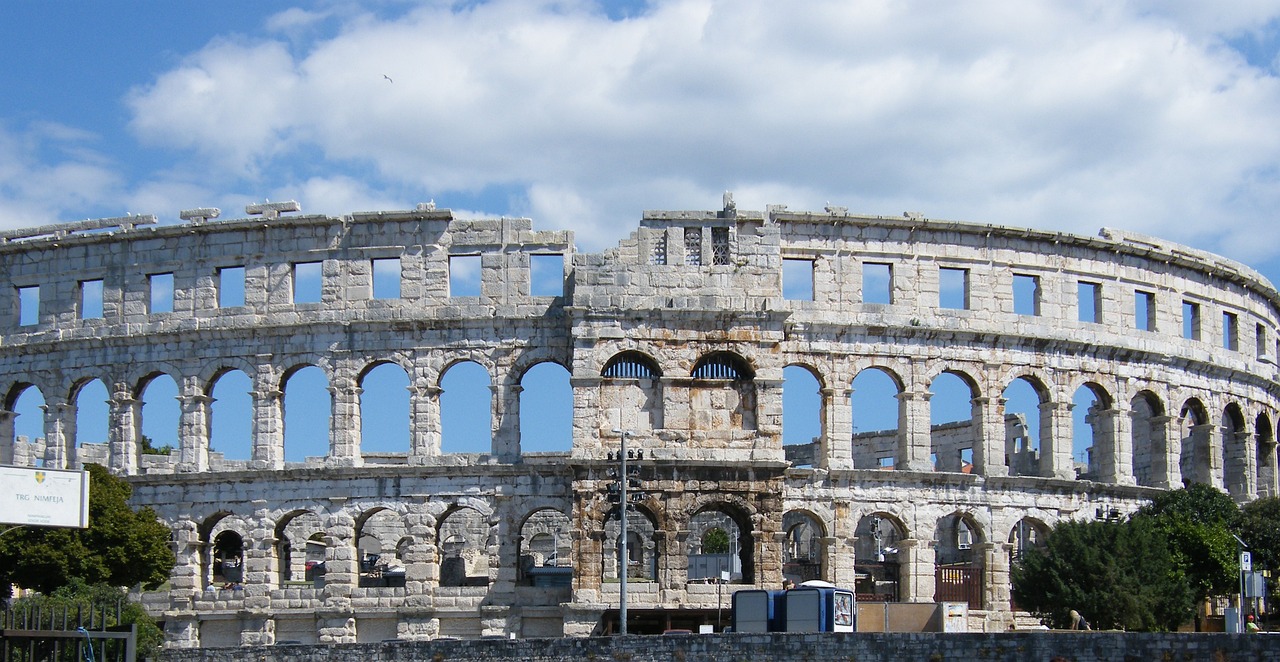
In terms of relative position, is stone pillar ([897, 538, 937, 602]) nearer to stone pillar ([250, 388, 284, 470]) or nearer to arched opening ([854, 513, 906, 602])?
arched opening ([854, 513, 906, 602])

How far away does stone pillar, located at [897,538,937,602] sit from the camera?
4725 cm

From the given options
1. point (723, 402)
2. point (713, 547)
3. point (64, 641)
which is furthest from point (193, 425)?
point (713, 547)

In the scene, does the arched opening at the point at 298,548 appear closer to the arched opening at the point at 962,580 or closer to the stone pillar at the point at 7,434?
the stone pillar at the point at 7,434

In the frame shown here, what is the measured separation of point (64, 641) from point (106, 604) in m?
8.71

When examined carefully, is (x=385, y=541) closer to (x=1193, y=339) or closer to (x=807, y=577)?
(x=807, y=577)

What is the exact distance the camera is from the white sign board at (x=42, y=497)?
2997cm

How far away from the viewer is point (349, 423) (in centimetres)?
4728

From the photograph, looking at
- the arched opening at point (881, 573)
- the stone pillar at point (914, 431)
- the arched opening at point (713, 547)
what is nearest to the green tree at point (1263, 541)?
the stone pillar at point (914, 431)

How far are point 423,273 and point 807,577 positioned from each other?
13.6m

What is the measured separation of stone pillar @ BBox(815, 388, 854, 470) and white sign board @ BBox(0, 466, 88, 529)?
877 inches

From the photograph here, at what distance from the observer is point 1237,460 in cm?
5412

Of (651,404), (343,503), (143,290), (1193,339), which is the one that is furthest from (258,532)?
(1193,339)

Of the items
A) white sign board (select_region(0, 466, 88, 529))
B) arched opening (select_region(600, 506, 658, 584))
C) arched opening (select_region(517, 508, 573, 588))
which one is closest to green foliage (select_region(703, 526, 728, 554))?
arched opening (select_region(517, 508, 573, 588))

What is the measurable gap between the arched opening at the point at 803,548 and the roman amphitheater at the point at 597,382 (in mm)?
253
